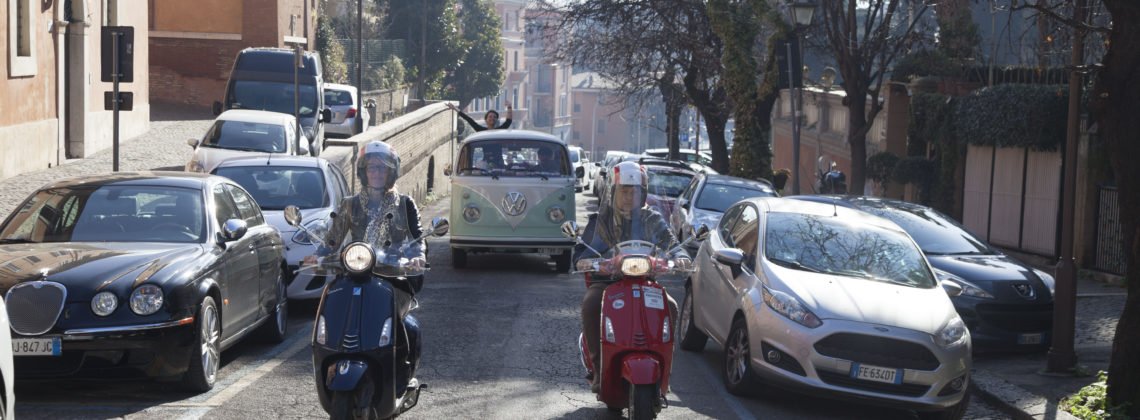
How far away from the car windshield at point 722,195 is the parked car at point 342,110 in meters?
15.5

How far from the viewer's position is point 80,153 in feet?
76.8

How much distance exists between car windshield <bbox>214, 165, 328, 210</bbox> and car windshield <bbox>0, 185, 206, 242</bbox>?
13.6ft

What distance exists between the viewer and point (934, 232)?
12.3 metres

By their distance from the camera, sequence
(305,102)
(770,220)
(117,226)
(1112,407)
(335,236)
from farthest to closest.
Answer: (305,102) < (770,220) < (117,226) < (1112,407) < (335,236)

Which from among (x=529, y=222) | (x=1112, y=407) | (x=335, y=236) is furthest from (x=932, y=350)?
(x=529, y=222)

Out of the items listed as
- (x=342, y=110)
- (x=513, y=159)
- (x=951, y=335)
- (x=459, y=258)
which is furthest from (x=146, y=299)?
(x=342, y=110)

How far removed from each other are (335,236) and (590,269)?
5.23 feet

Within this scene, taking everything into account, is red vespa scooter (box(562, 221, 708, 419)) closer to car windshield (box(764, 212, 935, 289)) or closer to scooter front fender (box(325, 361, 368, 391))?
scooter front fender (box(325, 361, 368, 391))

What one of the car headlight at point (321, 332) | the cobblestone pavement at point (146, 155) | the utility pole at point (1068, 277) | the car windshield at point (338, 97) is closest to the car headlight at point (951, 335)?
the utility pole at point (1068, 277)

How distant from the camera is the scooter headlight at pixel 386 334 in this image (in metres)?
6.20

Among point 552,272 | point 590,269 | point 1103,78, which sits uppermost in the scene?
point 1103,78

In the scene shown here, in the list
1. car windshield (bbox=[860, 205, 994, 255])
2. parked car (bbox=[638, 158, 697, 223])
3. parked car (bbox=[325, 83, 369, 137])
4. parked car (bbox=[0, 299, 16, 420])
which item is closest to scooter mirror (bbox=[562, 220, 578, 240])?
parked car (bbox=[0, 299, 16, 420])

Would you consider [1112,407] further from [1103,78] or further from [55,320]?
[55,320]

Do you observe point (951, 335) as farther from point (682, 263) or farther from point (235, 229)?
point (235, 229)
